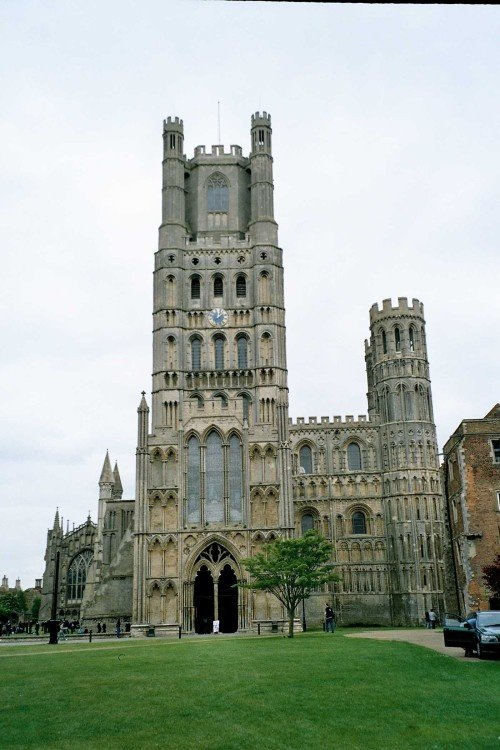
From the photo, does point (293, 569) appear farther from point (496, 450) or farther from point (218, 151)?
point (218, 151)

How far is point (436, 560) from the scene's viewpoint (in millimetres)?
69312

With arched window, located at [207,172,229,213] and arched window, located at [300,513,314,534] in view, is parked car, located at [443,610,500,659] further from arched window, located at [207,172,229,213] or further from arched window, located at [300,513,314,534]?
arched window, located at [207,172,229,213]

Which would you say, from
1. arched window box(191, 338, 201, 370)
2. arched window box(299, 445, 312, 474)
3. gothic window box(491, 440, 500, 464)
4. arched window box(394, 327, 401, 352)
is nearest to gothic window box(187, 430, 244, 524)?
arched window box(191, 338, 201, 370)

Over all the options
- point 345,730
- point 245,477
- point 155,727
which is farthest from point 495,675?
point 245,477

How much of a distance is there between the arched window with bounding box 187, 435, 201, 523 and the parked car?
34.5 metres

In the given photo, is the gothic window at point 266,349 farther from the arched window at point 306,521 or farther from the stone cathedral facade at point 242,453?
the arched window at point 306,521

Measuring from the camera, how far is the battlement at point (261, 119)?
78500 mm

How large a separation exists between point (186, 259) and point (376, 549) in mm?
31466

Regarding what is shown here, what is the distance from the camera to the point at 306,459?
76688mm

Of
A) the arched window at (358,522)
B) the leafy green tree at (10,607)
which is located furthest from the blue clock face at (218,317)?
the leafy green tree at (10,607)

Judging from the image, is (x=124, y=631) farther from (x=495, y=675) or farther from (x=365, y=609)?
(x=495, y=675)

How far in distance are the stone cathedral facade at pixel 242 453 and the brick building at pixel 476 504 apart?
1649 cm

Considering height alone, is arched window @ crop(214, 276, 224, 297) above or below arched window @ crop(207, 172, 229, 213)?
below

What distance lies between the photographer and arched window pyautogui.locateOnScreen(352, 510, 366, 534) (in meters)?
74.0
